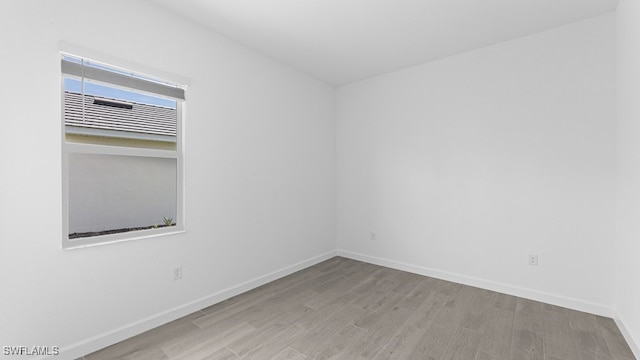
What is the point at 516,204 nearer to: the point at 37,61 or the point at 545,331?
the point at 545,331

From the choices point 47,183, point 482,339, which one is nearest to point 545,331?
point 482,339

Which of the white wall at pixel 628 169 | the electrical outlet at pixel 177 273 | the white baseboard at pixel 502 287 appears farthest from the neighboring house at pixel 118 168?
the white wall at pixel 628 169

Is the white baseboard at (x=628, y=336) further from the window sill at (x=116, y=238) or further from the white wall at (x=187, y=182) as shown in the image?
the window sill at (x=116, y=238)

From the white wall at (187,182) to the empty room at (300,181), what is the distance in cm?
2

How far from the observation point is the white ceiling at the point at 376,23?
2439 millimetres

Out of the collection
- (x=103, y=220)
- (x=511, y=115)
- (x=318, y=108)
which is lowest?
(x=103, y=220)

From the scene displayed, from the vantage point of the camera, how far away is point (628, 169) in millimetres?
2209

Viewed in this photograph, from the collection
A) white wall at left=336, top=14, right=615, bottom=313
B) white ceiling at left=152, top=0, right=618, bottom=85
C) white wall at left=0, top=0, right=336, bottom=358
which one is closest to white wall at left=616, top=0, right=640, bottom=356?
white wall at left=336, top=14, right=615, bottom=313

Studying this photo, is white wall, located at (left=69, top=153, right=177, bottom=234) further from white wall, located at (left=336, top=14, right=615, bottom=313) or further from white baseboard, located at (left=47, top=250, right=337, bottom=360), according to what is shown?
white wall, located at (left=336, top=14, right=615, bottom=313)

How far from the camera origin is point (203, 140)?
2787 mm

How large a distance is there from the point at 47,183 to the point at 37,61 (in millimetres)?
827

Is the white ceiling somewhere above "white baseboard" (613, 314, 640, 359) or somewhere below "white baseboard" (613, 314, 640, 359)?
above

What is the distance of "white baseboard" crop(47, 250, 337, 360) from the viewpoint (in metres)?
2.00

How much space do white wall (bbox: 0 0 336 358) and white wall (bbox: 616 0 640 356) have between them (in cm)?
326
